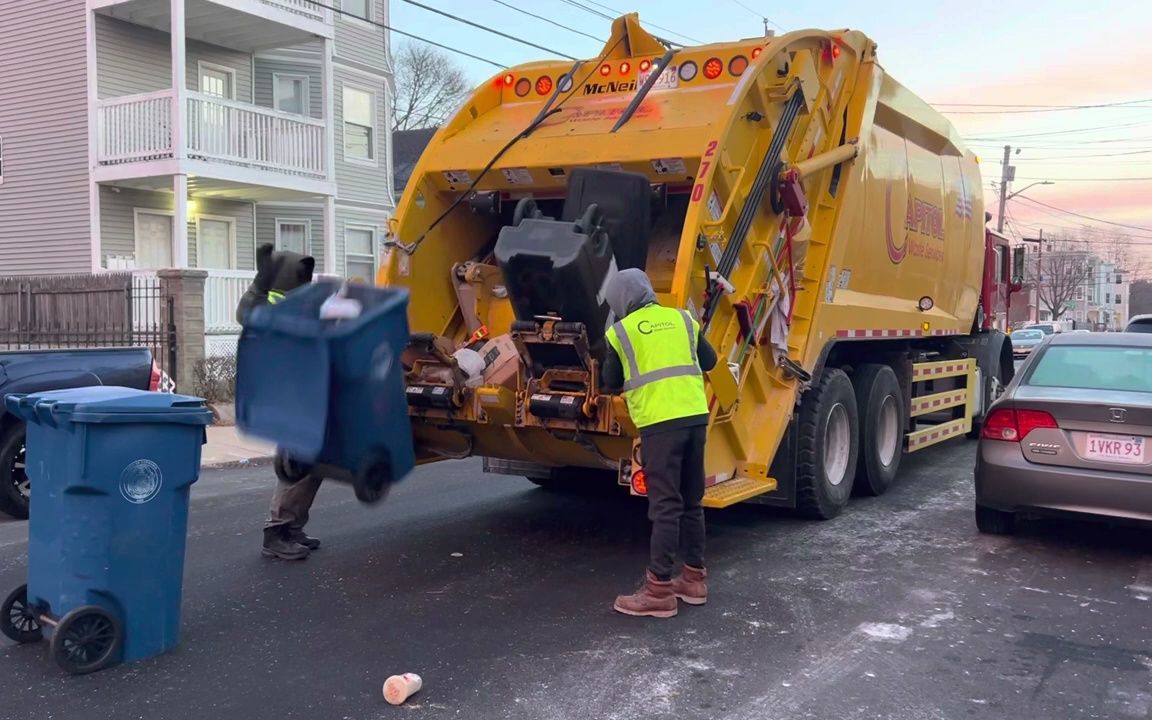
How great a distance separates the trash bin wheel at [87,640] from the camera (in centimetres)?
415

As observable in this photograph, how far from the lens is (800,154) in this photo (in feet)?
21.9

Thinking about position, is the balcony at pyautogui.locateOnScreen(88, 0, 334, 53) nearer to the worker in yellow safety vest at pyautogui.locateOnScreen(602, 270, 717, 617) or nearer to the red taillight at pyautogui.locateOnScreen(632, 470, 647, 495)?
the worker in yellow safety vest at pyautogui.locateOnScreen(602, 270, 717, 617)

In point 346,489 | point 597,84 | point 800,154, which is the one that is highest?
point 597,84

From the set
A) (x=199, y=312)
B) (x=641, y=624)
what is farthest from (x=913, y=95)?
(x=199, y=312)

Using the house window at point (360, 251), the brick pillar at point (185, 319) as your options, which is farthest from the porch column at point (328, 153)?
the brick pillar at point (185, 319)

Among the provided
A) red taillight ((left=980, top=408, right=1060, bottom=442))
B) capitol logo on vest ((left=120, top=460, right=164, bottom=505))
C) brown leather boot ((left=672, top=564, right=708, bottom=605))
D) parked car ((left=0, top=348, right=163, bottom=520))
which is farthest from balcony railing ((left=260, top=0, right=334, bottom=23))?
brown leather boot ((left=672, top=564, right=708, bottom=605))

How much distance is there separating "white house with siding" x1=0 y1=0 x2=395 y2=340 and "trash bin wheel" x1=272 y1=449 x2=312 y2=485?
10977mm

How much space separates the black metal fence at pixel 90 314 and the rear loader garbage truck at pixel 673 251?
7363mm

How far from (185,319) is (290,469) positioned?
26.5ft

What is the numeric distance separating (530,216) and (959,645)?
3.05m

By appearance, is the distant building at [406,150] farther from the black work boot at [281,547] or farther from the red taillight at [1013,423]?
the red taillight at [1013,423]

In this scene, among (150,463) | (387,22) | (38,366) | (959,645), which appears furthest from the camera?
(387,22)

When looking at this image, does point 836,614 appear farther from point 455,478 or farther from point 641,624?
point 455,478

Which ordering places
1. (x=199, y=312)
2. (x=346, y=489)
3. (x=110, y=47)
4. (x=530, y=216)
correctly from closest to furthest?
(x=530, y=216)
(x=346, y=489)
(x=199, y=312)
(x=110, y=47)
